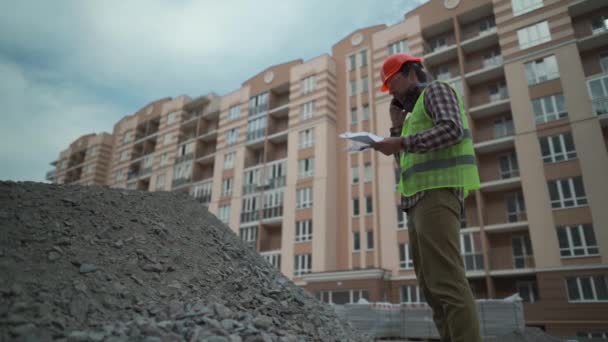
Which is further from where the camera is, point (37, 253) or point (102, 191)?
point (102, 191)

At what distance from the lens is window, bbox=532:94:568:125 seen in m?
21.8

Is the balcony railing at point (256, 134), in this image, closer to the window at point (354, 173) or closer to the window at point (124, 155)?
the window at point (354, 173)

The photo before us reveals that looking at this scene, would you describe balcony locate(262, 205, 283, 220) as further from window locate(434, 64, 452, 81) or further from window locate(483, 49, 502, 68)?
window locate(483, 49, 502, 68)

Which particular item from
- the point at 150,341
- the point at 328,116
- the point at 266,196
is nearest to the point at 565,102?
the point at 328,116

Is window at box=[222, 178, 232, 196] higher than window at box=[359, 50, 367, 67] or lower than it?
lower

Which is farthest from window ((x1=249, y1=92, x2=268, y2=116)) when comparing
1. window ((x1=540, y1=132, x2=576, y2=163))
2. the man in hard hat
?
the man in hard hat

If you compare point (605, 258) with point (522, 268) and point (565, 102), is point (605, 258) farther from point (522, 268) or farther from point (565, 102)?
point (565, 102)

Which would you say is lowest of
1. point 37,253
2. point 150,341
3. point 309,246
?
point 150,341

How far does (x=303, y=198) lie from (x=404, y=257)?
8.83 metres

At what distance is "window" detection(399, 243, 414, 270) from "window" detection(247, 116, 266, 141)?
52.5 feet

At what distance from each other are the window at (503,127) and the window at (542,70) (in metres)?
2.79

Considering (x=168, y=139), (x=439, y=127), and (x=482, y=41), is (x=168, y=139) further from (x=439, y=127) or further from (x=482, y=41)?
(x=439, y=127)

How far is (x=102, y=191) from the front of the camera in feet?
21.1

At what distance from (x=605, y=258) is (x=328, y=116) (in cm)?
1924
